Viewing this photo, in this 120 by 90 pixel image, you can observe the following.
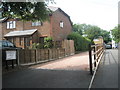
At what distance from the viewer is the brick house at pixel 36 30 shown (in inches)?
913

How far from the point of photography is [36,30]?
23.9 m

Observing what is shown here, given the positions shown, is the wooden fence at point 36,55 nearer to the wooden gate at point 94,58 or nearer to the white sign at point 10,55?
the white sign at point 10,55

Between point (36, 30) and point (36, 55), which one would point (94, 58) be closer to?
point (36, 55)

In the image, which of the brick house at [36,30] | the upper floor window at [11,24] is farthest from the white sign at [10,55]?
the upper floor window at [11,24]

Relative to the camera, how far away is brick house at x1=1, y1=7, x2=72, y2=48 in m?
23.2

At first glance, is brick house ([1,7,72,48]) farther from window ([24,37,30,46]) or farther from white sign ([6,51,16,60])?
white sign ([6,51,16,60])

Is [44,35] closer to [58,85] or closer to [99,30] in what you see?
[58,85]

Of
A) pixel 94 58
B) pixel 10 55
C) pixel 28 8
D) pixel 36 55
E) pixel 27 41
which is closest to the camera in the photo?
pixel 94 58

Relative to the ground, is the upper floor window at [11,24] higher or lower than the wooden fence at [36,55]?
higher

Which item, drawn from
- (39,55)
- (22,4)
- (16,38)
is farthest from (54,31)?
(22,4)

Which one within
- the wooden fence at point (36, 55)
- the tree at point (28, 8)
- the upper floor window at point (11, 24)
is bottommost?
the wooden fence at point (36, 55)

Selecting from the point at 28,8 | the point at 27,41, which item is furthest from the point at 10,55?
the point at 27,41

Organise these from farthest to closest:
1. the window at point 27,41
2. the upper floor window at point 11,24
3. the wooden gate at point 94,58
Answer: the upper floor window at point 11,24
the window at point 27,41
the wooden gate at point 94,58

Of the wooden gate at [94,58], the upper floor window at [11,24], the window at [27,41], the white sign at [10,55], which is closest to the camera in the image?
the wooden gate at [94,58]
